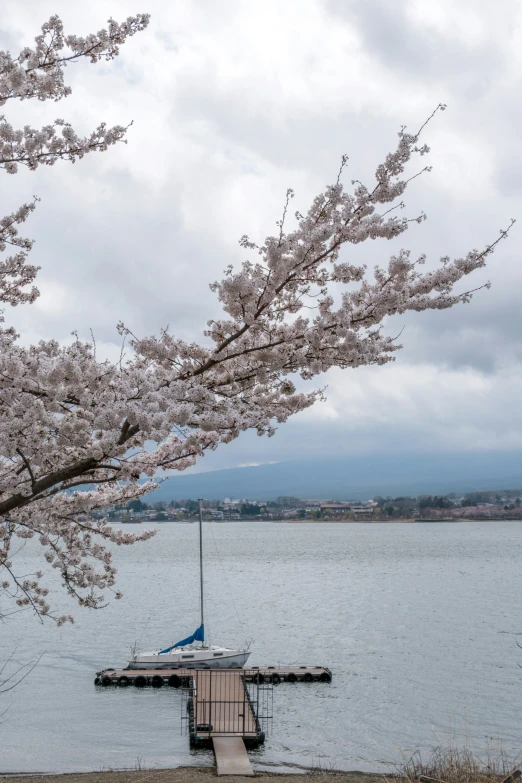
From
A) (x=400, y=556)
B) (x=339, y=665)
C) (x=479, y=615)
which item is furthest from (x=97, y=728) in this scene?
(x=400, y=556)

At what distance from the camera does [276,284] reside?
6.01m

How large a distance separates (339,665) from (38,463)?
29.4 m

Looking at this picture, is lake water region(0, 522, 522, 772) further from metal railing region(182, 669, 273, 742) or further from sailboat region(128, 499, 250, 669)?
sailboat region(128, 499, 250, 669)

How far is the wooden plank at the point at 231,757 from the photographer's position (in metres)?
16.3

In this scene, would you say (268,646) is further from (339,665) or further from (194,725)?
(194,725)

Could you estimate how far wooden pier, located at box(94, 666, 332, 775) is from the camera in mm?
18181

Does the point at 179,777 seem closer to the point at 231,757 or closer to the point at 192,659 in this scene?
the point at 231,757

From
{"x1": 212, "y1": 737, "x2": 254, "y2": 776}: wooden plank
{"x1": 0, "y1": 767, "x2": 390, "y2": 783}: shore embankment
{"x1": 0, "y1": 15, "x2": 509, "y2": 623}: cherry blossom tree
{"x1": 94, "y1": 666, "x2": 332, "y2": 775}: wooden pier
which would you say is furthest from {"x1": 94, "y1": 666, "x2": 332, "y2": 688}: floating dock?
{"x1": 0, "y1": 15, "x2": 509, "y2": 623}: cherry blossom tree

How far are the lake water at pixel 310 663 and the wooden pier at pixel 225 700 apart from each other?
0.53 m

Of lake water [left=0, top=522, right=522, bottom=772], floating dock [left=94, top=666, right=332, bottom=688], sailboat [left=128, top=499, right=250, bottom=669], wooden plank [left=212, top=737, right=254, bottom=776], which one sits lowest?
lake water [left=0, top=522, right=522, bottom=772]

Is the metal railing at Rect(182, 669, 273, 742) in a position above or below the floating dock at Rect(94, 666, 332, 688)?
above

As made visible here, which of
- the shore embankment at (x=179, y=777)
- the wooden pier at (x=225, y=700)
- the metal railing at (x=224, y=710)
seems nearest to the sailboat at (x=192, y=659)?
the wooden pier at (x=225, y=700)

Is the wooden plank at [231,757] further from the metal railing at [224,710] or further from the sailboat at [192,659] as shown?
the sailboat at [192,659]

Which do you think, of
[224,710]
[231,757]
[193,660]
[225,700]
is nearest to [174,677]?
[193,660]
